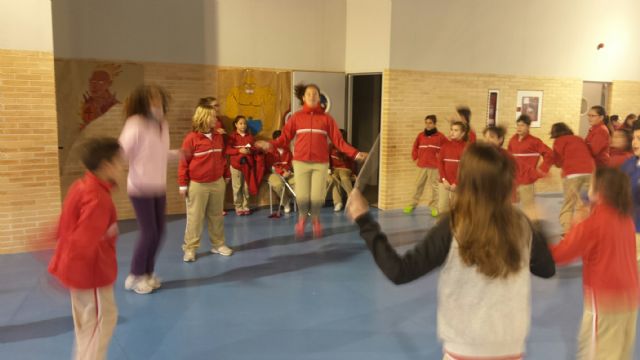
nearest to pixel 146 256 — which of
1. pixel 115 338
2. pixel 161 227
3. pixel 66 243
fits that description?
pixel 161 227

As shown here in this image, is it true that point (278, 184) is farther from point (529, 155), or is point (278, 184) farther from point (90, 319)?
point (90, 319)

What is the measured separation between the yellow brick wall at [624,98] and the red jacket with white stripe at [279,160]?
314 inches

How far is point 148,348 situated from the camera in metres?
4.12

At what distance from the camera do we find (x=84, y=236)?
2973mm

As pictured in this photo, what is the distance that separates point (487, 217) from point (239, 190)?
7.47 metres

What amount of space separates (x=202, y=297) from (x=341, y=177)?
4.70 metres

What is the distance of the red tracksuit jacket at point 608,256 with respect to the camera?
9.66ft

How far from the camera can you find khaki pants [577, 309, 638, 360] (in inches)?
119

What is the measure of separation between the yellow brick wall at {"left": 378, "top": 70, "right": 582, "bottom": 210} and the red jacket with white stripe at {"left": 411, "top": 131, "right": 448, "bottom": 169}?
451 millimetres

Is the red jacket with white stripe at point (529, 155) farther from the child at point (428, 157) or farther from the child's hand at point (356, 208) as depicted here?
the child's hand at point (356, 208)

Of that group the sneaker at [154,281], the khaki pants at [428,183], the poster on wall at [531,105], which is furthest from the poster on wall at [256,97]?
the poster on wall at [531,105]

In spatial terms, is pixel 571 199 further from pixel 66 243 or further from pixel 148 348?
pixel 66 243

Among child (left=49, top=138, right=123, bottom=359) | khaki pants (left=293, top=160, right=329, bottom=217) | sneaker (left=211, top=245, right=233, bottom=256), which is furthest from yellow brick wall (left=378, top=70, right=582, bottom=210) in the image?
child (left=49, top=138, right=123, bottom=359)

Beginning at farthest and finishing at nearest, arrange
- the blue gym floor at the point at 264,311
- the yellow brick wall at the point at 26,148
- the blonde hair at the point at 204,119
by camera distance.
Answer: the yellow brick wall at the point at 26,148, the blonde hair at the point at 204,119, the blue gym floor at the point at 264,311
